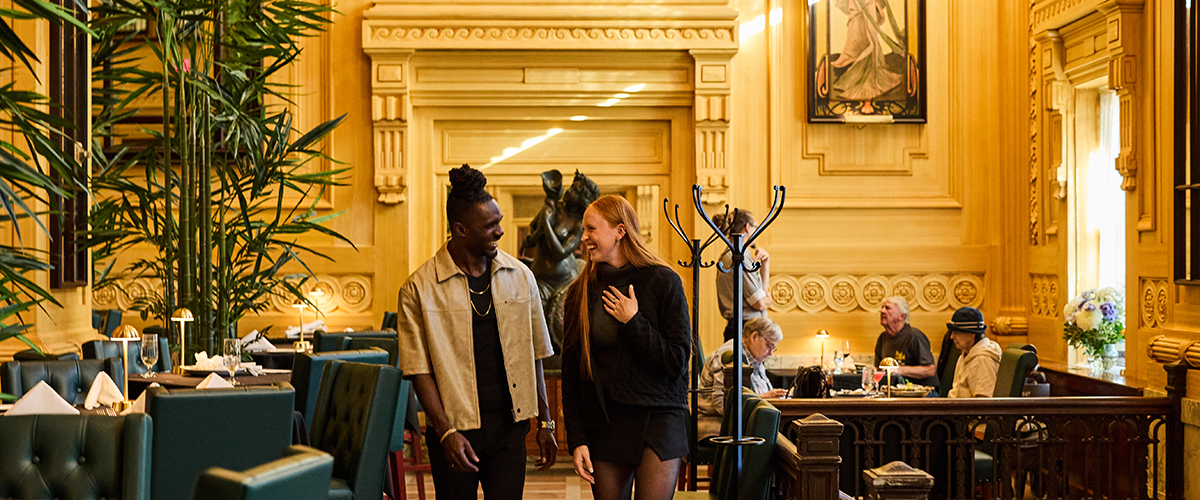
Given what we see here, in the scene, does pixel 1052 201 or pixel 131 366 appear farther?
pixel 1052 201

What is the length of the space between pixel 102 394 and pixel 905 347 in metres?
5.00

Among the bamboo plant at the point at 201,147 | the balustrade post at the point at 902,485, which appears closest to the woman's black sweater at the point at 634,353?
the balustrade post at the point at 902,485

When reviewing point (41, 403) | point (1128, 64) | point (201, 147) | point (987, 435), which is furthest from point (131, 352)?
point (1128, 64)

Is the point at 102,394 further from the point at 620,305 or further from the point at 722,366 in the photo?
the point at 722,366

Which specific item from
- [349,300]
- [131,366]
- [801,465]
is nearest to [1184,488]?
[801,465]

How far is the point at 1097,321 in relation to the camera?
22.8 feet

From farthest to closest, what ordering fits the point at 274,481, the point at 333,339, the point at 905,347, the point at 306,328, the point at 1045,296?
the point at 306,328, the point at 1045,296, the point at 905,347, the point at 333,339, the point at 274,481

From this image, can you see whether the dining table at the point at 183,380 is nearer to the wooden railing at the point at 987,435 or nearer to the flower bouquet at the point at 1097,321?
the wooden railing at the point at 987,435

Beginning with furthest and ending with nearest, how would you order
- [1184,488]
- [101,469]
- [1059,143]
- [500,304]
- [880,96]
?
[880,96] < [1059,143] < [1184,488] < [500,304] < [101,469]

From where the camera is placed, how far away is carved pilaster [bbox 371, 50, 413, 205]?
27.6 ft

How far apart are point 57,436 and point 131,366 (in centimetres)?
366

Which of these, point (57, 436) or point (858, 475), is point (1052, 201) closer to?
point (858, 475)

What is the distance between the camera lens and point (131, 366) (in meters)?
5.92

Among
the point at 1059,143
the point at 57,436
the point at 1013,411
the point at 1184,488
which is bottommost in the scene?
the point at 1184,488
